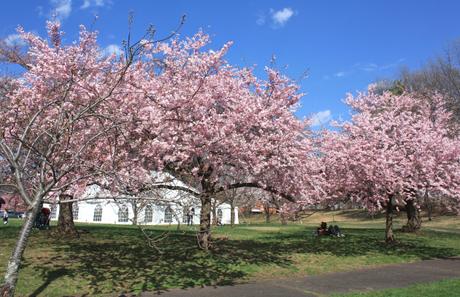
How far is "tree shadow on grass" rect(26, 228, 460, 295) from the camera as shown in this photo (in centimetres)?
983

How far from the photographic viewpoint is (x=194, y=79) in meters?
12.9

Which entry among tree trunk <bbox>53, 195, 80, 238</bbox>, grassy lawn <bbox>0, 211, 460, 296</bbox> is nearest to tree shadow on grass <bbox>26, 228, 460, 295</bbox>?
grassy lawn <bbox>0, 211, 460, 296</bbox>

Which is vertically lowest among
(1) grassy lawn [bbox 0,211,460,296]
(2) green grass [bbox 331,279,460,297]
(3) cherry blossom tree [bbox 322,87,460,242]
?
(2) green grass [bbox 331,279,460,297]

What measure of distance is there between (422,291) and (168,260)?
6728mm

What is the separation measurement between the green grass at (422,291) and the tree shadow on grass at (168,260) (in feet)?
10.7

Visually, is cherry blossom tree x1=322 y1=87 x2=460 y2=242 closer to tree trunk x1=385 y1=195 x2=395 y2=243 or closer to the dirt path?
tree trunk x1=385 y1=195 x2=395 y2=243

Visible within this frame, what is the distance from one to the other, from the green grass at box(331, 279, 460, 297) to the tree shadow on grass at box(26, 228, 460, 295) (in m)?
3.27

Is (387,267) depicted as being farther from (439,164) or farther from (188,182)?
(188,182)

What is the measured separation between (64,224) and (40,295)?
9.03 metres

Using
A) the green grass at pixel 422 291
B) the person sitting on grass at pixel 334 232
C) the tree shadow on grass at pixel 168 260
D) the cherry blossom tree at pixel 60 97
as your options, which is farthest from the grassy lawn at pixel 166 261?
the person sitting on grass at pixel 334 232

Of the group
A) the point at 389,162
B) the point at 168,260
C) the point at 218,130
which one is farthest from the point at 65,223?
the point at 389,162

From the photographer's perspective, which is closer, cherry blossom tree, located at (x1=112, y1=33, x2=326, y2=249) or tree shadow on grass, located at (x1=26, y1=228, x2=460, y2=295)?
tree shadow on grass, located at (x1=26, y1=228, x2=460, y2=295)

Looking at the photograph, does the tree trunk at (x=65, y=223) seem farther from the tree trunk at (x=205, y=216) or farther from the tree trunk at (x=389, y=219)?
the tree trunk at (x=389, y=219)

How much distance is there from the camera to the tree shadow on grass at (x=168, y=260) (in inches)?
387
